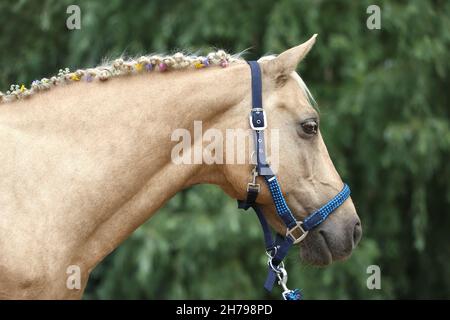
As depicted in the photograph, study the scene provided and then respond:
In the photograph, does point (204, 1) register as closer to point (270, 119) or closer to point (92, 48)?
point (92, 48)

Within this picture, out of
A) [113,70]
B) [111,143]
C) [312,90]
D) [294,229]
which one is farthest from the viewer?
[312,90]

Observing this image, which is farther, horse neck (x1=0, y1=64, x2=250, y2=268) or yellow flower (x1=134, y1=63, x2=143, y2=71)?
yellow flower (x1=134, y1=63, x2=143, y2=71)

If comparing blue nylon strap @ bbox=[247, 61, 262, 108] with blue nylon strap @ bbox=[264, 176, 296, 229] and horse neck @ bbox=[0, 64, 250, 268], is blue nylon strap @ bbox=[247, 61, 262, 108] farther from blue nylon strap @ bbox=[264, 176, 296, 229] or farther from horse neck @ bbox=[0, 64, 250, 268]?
blue nylon strap @ bbox=[264, 176, 296, 229]

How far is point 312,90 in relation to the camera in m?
6.94

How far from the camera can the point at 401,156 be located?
21.7 feet

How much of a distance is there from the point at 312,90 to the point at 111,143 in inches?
163

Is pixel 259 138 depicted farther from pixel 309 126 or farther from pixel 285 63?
pixel 285 63

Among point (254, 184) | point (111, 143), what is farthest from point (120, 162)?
point (254, 184)

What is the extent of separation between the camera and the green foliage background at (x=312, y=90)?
6562mm

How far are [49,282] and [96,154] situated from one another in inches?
23.0

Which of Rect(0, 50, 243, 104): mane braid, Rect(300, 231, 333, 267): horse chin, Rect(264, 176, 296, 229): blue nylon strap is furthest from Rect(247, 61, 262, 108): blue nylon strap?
Rect(300, 231, 333, 267): horse chin

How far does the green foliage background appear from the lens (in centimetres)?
656

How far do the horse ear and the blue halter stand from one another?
0.07 metres

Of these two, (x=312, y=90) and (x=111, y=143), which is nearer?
(x=111, y=143)
